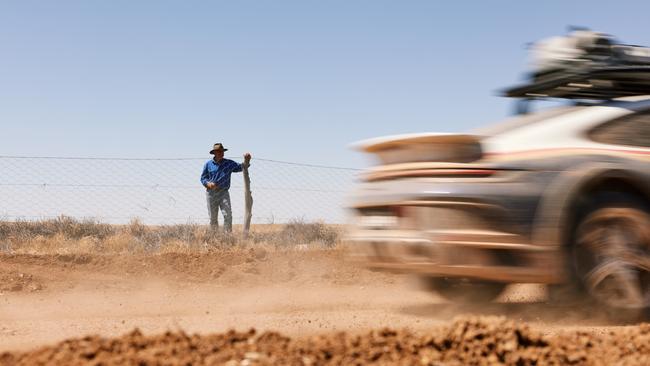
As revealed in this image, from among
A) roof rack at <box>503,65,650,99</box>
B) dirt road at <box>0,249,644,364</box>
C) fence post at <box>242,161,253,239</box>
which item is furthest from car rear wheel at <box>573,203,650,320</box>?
fence post at <box>242,161,253,239</box>

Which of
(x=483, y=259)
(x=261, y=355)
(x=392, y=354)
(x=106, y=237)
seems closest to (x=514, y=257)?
(x=483, y=259)

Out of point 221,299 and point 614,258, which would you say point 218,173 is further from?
point 614,258

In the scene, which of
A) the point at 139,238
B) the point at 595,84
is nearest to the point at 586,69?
the point at 595,84

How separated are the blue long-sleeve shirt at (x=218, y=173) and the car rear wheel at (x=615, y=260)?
8.64 m

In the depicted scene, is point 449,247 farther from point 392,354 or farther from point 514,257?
point 392,354

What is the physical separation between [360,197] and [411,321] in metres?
1.06

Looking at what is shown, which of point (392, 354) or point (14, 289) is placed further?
point (14, 289)

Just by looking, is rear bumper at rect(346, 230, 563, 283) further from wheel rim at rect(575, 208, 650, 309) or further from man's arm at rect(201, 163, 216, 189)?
man's arm at rect(201, 163, 216, 189)

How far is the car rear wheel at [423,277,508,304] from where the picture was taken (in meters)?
6.58

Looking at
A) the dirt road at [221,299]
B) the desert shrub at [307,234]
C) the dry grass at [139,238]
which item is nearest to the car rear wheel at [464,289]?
the dirt road at [221,299]

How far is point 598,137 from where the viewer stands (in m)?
5.56

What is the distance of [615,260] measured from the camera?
5355mm

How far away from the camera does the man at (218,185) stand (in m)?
13.2

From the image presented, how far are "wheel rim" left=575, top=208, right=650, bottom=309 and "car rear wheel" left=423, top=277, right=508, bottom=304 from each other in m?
1.30
